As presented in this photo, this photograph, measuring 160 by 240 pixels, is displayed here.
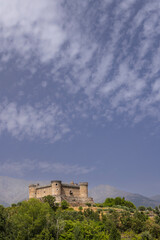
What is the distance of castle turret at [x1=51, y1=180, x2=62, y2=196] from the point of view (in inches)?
3236

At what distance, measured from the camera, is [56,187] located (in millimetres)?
82688

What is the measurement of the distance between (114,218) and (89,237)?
62.1 feet

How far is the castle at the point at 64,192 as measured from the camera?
82250 mm

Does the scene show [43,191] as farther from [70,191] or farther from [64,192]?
[70,191]

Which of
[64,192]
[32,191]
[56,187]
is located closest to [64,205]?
[56,187]

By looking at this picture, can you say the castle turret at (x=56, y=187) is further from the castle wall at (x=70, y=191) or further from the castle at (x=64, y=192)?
the castle wall at (x=70, y=191)

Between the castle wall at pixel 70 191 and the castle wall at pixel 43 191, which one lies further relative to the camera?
the castle wall at pixel 70 191

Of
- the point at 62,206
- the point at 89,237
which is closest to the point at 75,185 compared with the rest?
the point at 62,206

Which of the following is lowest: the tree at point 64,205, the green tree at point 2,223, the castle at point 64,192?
the green tree at point 2,223

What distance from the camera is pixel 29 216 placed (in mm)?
43531

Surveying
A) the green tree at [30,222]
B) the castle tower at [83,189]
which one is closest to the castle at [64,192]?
the castle tower at [83,189]

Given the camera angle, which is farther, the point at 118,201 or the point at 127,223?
the point at 118,201

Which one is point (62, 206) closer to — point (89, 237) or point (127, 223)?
point (127, 223)

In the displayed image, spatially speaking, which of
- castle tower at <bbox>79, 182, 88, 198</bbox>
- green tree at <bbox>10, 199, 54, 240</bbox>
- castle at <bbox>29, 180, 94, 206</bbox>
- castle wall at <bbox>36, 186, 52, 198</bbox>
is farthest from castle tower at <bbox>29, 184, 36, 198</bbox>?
green tree at <bbox>10, 199, 54, 240</bbox>
